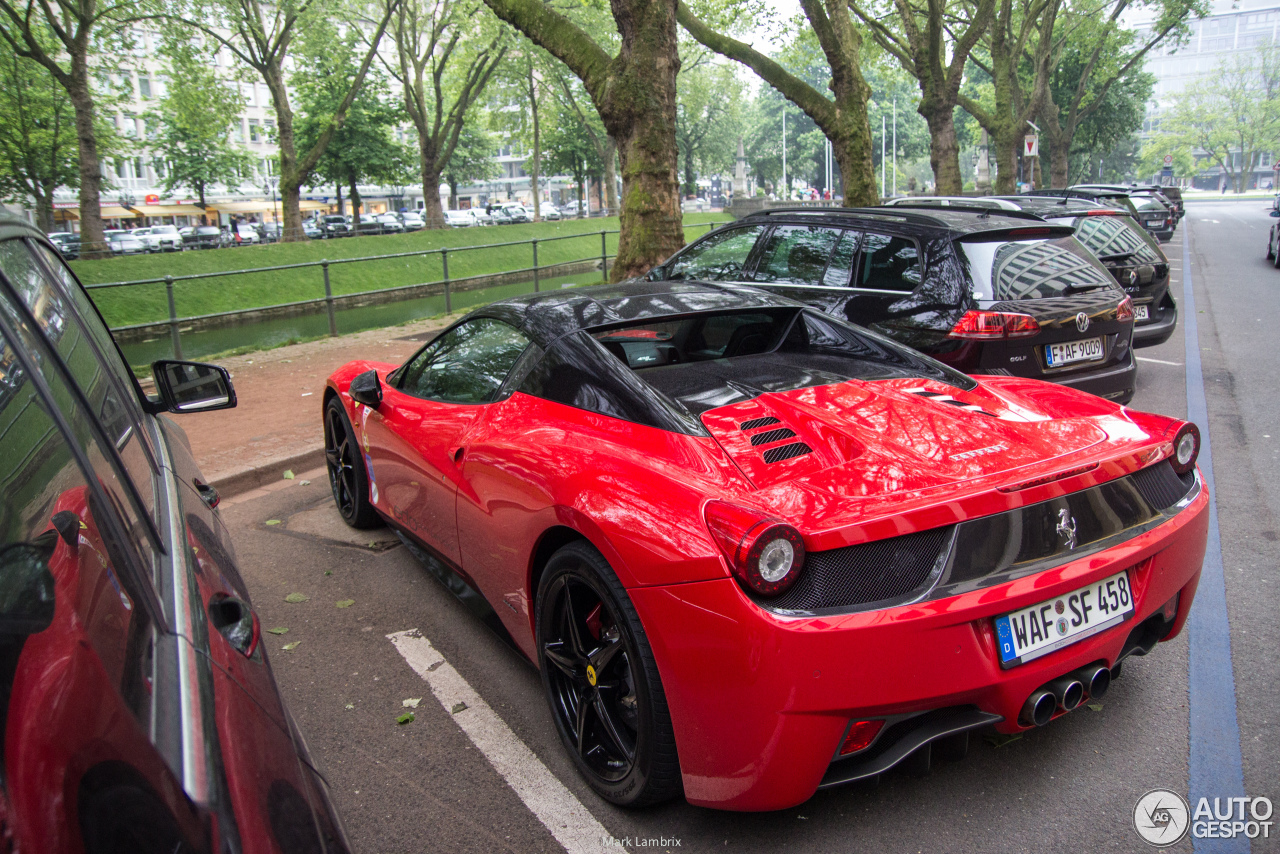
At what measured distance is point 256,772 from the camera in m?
1.22

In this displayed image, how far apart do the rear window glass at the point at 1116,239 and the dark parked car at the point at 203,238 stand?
1776 inches

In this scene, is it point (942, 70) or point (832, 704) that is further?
point (942, 70)

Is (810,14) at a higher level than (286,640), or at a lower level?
higher

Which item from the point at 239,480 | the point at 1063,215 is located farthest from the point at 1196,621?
the point at 1063,215

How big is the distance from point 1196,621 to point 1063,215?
658cm

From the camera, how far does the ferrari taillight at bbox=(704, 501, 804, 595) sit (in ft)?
7.04

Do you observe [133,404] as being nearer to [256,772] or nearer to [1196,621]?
[256,772]

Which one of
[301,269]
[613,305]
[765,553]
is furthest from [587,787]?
[301,269]

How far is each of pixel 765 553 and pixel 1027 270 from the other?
4.42 m

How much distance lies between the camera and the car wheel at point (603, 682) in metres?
2.40

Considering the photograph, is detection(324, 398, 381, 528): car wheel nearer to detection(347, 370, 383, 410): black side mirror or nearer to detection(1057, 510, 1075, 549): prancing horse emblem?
detection(347, 370, 383, 410): black side mirror

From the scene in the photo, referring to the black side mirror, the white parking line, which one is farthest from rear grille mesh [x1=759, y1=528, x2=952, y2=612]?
the black side mirror

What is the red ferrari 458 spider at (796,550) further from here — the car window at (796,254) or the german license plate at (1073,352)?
the car window at (796,254)

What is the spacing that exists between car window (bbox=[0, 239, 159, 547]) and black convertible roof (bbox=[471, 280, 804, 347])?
143 centimetres
